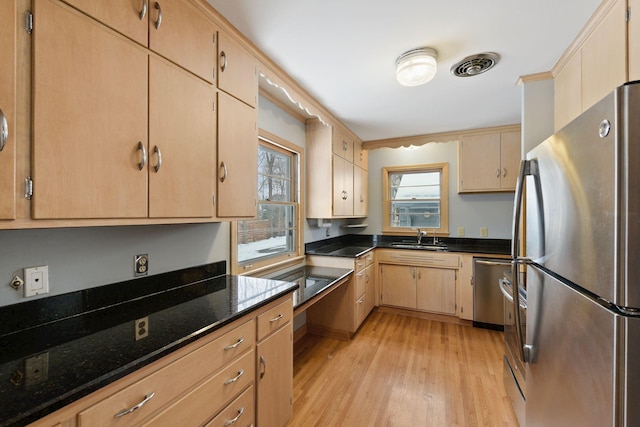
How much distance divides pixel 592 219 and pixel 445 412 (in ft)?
5.56

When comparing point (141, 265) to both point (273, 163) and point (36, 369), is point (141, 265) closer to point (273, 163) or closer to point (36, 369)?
point (36, 369)

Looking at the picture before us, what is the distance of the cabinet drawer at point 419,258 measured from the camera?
131 inches

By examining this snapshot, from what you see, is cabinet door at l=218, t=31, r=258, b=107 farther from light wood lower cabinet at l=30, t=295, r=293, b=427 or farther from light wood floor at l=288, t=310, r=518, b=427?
light wood floor at l=288, t=310, r=518, b=427

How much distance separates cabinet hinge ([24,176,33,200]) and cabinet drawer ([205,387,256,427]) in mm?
1033

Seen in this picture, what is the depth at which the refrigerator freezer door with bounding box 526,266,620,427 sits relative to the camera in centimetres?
76

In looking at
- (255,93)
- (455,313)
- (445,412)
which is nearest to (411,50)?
(255,93)

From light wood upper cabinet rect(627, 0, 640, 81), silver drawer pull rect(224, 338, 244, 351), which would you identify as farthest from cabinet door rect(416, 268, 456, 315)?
silver drawer pull rect(224, 338, 244, 351)

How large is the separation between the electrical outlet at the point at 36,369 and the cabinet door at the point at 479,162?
3.83 metres

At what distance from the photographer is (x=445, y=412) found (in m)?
1.84

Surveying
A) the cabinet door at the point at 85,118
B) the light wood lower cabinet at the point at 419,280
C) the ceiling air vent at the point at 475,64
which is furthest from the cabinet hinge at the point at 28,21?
the light wood lower cabinet at the point at 419,280

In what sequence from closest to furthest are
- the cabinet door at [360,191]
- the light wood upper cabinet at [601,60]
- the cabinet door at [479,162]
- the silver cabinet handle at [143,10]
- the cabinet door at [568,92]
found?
the silver cabinet handle at [143,10] → the light wood upper cabinet at [601,60] → the cabinet door at [568,92] → the cabinet door at [479,162] → the cabinet door at [360,191]

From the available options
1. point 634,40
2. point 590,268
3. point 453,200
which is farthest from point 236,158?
point 453,200

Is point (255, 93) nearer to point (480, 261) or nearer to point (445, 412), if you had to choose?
point (445, 412)

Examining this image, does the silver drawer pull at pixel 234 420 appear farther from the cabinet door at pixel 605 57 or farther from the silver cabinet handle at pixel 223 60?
the cabinet door at pixel 605 57
